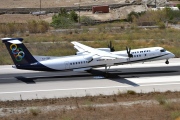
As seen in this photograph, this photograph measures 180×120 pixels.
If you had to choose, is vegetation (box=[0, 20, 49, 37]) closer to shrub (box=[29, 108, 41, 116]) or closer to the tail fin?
the tail fin

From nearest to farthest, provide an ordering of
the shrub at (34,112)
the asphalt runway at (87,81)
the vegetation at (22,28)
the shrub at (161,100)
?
the shrub at (34,112) < the shrub at (161,100) < the asphalt runway at (87,81) < the vegetation at (22,28)

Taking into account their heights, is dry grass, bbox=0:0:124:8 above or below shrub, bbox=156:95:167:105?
above

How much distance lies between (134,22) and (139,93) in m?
65.9

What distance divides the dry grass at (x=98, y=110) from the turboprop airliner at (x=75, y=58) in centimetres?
810

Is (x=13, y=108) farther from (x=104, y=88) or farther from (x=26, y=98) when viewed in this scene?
(x=104, y=88)

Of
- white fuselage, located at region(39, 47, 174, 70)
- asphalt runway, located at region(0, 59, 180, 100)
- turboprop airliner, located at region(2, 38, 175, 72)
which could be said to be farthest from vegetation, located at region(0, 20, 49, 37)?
white fuselage, located at region(39, 47, 174, 70)

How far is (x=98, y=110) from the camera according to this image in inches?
1083

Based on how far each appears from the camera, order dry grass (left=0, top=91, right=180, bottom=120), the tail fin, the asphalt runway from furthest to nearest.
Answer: the tail fin < the asphalt runway < dry grass (left=0, top=91, right=180, bottom=120)

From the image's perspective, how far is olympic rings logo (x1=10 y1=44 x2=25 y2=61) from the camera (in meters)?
38.1

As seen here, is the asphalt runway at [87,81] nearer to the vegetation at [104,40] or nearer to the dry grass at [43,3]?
the vegetation at [104,40]

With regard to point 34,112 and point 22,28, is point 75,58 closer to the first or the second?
point 34,112

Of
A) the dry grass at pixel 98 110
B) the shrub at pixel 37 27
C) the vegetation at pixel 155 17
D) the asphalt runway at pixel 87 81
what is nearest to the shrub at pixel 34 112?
the dry grass at pixel 98 110

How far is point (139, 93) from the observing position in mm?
33438

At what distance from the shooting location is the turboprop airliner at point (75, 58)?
3828cm
